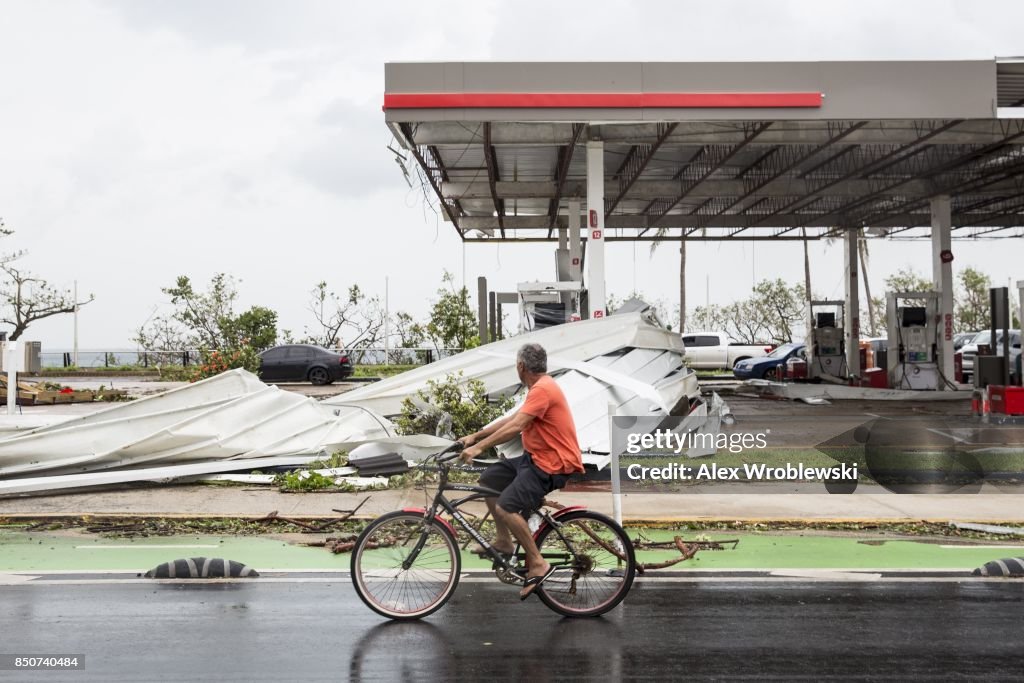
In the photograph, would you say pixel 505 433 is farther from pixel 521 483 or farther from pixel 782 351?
pixel 782 351

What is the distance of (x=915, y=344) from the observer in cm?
2370

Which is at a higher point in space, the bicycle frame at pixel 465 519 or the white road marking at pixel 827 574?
the bicycle frame at pixel 465 519

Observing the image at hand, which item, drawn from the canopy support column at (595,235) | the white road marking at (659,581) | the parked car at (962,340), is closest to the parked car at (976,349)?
the parked car at (962,340)

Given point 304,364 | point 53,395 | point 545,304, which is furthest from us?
point 304,364

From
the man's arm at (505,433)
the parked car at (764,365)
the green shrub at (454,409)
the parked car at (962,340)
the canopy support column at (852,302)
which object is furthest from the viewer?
the parked car at (962,340)

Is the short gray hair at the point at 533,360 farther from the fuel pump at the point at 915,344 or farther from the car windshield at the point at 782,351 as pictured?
the car windshield at the point at 782,351

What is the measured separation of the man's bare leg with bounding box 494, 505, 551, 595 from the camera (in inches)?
223

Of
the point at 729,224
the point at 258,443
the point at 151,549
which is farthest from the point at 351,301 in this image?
the point at 151,549

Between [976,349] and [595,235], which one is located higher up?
[595,235]

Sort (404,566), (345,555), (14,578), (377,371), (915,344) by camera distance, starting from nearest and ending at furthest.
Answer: (404,566) < (14,578) < (345,555) < (915,344) < (377,371)

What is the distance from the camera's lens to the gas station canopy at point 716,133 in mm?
14672

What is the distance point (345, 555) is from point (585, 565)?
247cm

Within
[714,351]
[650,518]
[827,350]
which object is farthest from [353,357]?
[650,518]

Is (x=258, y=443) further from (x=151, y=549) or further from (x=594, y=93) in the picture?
(x=594, y=93)
